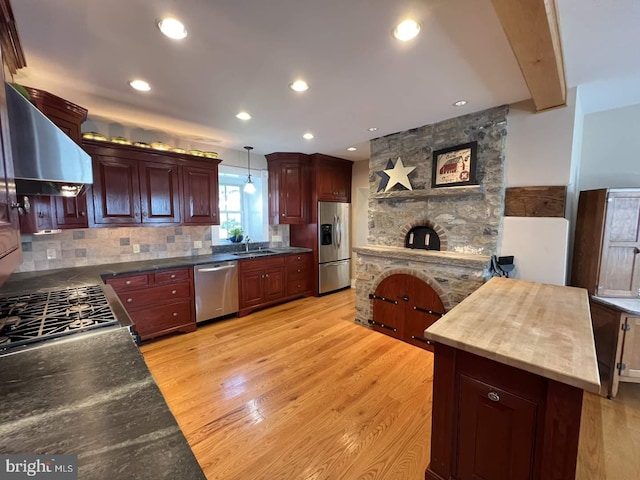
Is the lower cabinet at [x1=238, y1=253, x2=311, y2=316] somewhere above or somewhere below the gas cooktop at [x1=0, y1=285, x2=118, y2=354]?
below

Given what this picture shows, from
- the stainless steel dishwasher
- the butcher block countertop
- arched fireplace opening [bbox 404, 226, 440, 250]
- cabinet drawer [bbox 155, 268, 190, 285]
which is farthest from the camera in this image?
the stainless steel dishwasher

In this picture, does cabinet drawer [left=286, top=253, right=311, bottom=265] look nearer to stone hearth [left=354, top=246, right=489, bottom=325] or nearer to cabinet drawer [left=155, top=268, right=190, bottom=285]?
stone hearth [left=354, top=246, right=489, bottom=325]

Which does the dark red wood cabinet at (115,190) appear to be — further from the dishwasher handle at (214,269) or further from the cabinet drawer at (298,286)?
the cabinet drawer at (298,286)

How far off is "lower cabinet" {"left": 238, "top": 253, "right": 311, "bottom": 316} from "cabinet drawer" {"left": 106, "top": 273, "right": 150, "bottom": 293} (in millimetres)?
1166

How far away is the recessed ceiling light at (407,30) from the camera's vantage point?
1.49 m

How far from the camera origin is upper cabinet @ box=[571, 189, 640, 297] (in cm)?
221

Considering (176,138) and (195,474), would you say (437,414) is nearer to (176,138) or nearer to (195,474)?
(195,474)

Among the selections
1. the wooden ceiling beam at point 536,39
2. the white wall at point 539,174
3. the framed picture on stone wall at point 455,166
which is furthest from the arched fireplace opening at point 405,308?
the wooden ceiling beam at point 536,39

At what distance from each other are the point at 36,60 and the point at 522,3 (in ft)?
9.49

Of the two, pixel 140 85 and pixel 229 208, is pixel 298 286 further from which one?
pixel 140 85

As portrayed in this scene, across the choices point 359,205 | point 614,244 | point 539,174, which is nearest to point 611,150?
point 539,174

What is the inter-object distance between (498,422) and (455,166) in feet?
8.19

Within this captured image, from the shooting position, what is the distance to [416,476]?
5.08 feet

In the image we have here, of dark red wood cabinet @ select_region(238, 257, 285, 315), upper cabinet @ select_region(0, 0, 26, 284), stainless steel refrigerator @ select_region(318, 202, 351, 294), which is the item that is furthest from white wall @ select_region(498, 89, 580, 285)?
upper cabinet @ select_region(0, 0, 26, 284)
